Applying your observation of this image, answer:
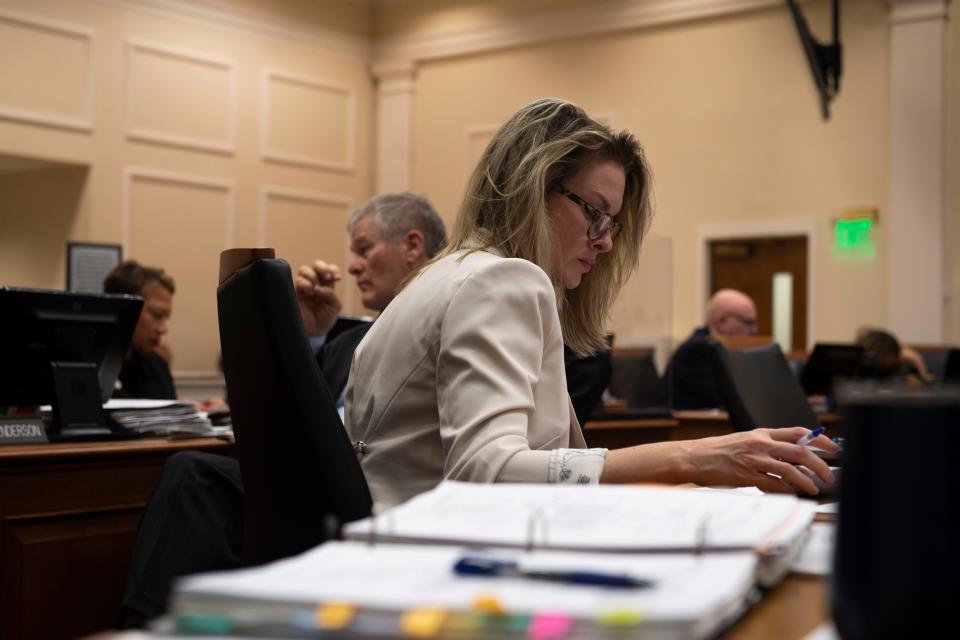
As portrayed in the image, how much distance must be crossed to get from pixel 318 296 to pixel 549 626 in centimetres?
315

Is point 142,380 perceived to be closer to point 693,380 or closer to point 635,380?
point 635,380

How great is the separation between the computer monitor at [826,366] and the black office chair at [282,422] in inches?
201

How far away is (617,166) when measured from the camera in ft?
6.07

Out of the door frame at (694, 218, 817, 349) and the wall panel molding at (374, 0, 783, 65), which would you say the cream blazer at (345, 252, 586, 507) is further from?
the wall panel molding at (374, 0, 783, 65)

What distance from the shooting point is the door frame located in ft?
27.7

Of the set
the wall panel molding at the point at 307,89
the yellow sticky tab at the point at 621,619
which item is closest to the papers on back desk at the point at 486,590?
the yellow sticky tab at the point at 621,619

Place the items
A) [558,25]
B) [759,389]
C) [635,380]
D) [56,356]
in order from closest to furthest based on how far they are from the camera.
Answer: [759,389]
[56,356]
[635,380]
[558,25]

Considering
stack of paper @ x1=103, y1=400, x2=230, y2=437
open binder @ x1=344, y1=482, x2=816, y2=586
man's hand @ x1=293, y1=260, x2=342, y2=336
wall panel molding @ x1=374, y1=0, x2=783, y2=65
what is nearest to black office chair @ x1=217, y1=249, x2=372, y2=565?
open binder @ x1=344, y1=482, x2=816, y2=586

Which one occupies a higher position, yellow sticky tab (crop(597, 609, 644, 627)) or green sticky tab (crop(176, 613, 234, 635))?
yellow sticky tab (crop(597, 609, 644, 627))

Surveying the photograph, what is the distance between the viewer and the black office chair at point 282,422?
4.04 feet

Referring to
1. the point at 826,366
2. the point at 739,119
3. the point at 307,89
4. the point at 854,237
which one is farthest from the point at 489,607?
the point at 307,89

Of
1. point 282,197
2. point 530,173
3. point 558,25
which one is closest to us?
point 530,173

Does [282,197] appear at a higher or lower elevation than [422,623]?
higher

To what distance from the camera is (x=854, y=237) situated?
8273 millimetres
